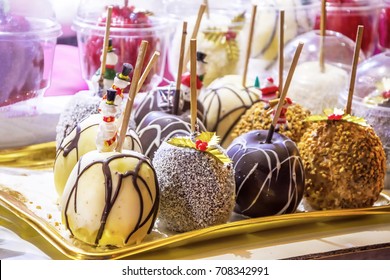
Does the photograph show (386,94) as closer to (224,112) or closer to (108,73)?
(224,112)

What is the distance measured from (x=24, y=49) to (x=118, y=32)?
0.36 metres

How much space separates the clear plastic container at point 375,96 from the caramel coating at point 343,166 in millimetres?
181

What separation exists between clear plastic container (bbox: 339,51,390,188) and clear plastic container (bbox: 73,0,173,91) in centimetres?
58

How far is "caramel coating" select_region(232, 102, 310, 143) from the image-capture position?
65.3 inches

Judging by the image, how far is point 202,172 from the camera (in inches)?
52.9

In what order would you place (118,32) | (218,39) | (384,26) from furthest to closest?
1. (384,26)
2. (218,39)
3. (118,32)

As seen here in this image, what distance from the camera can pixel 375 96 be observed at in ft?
5.80

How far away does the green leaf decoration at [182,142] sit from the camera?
1.37m

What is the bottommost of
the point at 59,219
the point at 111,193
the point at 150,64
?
the point at 59,219

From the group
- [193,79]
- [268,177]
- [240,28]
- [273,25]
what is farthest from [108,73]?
[273,25]

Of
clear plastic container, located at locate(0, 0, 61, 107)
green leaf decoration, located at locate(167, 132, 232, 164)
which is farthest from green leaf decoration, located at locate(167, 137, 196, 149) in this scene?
clear plastic container, located at locate(0, 0, 61, 107)

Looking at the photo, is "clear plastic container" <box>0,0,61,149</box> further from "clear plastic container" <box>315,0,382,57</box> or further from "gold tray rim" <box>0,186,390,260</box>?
"clear plastic container" <box>315,0,382,57</box>

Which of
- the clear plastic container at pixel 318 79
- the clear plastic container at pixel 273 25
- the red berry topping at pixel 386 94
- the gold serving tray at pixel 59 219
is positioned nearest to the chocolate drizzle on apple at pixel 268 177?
the gold serving tray at pixel 59 219
